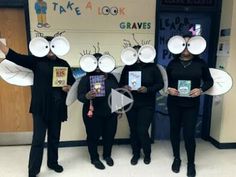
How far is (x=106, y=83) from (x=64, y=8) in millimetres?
1053

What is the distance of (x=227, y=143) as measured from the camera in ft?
10.1

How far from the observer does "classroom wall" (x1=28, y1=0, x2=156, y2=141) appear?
2773 millimetres

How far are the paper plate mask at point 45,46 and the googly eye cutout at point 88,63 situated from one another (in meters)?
0.20

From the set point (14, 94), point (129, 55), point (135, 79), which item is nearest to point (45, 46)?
point (129, 55)

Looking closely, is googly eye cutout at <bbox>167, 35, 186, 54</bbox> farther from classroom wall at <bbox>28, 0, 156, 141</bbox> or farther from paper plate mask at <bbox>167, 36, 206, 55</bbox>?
classroom wall at <bbox>28, 0, 156, 141</bbox>

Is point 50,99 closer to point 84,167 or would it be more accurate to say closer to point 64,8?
point 84,167

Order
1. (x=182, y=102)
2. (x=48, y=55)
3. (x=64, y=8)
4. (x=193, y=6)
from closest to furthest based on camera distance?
(x=48, y=55), (x=182, y=102), (x=64, y=8), (x=193, y=6)

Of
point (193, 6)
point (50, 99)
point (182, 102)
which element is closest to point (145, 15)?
point (193, 6)

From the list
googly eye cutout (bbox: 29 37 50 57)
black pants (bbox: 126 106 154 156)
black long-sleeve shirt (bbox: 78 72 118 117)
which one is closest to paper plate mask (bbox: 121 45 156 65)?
black long-sleeve shirt (bbox: 78 72 118 117)

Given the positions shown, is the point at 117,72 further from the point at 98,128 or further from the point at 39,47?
the point at 39,47

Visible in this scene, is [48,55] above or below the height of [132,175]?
above

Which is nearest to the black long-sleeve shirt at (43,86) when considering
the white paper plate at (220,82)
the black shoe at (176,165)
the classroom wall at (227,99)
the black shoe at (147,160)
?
the black shoe at (147,160)

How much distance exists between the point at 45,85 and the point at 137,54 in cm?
93

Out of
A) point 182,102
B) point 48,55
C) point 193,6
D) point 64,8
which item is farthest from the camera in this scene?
point 193,6
